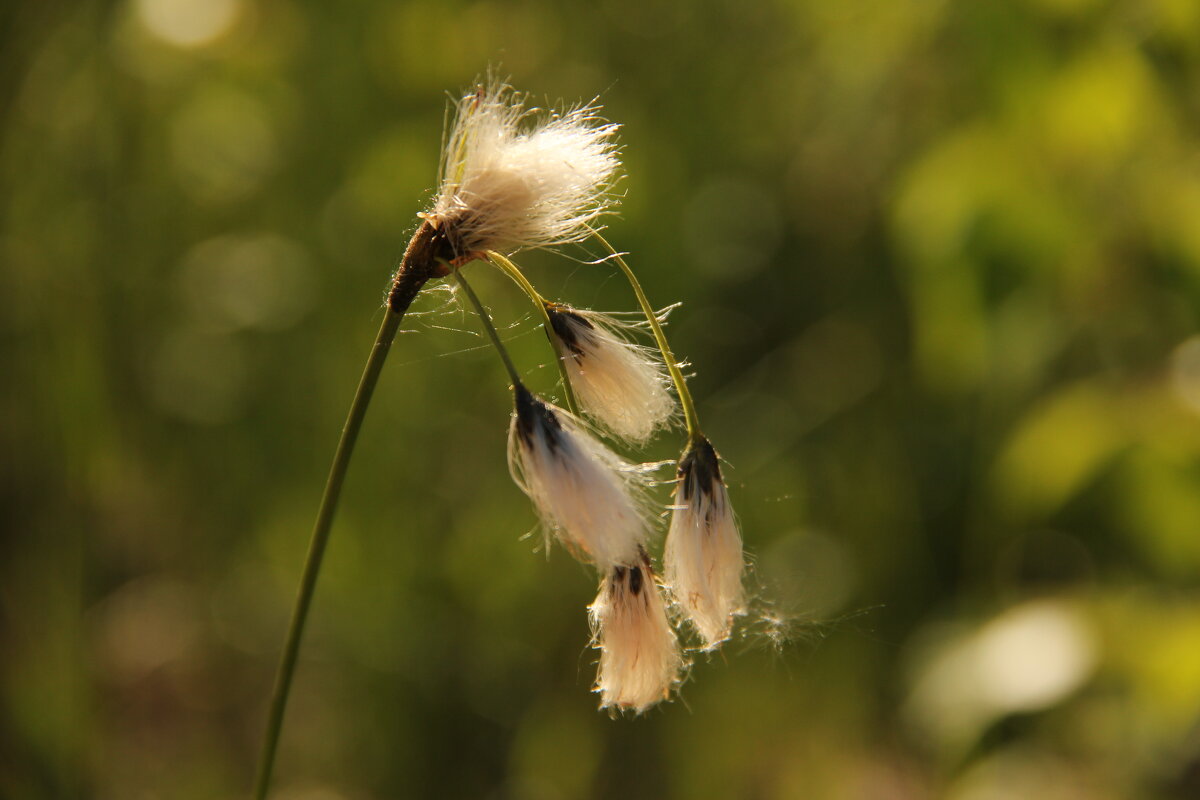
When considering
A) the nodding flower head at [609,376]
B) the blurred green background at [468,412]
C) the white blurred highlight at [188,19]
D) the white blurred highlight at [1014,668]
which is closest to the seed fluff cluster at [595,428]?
the nodding flower head at [609,376]

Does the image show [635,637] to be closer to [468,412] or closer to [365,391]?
[365,391]

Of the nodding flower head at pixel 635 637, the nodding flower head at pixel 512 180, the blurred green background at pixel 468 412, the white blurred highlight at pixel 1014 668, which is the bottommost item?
the nodding flower head at pixel 635 637

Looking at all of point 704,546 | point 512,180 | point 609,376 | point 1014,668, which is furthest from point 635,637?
point 1014,668

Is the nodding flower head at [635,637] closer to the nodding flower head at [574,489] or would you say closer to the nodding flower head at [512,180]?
the nodding flower head at [574,489]

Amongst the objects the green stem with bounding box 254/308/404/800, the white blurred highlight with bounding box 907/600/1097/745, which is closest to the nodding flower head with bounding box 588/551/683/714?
the green stem with bounding box 254/308/404/800

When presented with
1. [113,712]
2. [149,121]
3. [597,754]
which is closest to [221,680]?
[113,712]
